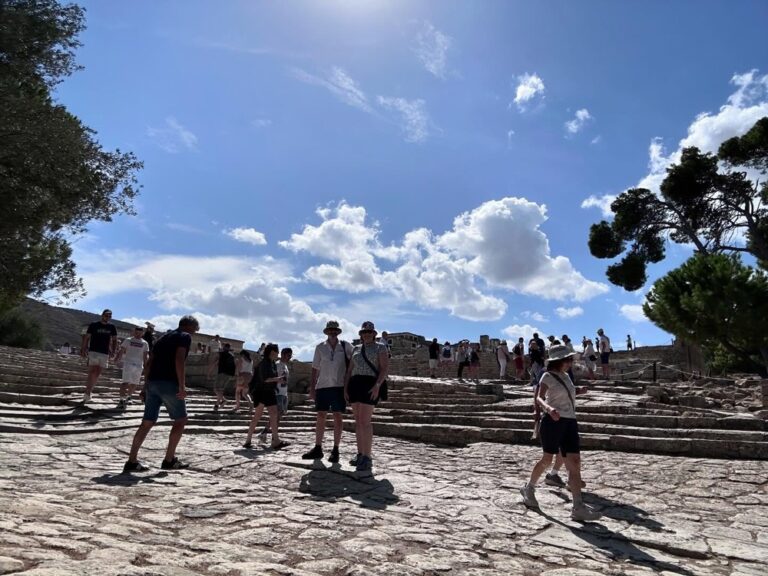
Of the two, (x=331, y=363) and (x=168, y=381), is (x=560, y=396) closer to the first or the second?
(x=331, y=363)

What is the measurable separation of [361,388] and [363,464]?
2.65 feet

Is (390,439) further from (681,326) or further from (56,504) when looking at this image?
(681,326)

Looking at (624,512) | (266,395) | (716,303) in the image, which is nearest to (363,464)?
(266,395)

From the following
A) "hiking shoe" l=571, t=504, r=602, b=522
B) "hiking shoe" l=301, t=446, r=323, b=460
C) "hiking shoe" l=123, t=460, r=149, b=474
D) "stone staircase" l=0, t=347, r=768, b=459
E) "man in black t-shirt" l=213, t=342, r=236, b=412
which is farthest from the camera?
"man in black t-shirt" l=213, t=342, r=236, b=412

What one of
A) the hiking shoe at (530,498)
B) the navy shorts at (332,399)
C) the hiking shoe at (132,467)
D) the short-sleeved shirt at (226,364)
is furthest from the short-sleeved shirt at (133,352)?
the hiking shoe at (530,498)

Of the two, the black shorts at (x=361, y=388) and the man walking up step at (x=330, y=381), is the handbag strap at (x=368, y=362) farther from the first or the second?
the man walking up step at (x=330, y=381)

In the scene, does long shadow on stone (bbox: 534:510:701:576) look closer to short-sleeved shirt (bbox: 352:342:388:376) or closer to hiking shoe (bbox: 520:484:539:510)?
hiking shoe (bbox: 520:484:539:510)

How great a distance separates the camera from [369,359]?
6062 millimetres

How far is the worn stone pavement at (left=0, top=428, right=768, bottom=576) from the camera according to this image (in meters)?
2.89

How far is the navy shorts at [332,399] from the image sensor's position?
6387mm

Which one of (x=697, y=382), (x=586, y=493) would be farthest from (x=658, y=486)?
(x=697, y=382)

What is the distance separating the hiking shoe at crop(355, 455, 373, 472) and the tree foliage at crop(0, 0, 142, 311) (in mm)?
8982

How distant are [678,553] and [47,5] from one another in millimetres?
14447

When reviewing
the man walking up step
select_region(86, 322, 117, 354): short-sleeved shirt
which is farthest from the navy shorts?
select_region(86, 322, 117, 354): short-sleeved shirt
